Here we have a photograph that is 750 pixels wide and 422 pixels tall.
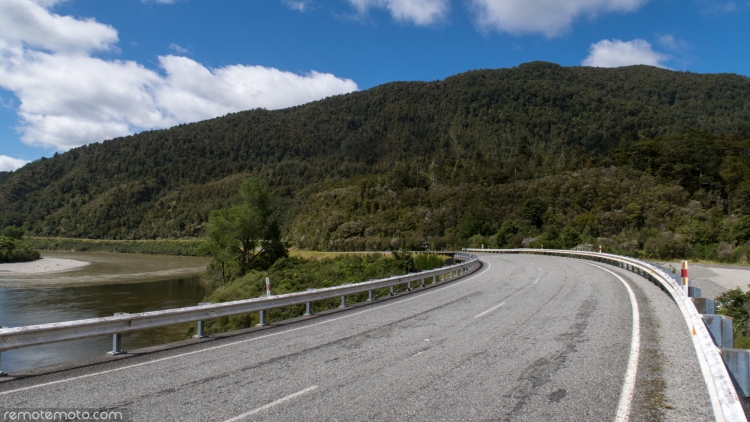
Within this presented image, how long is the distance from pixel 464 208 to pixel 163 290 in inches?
2660

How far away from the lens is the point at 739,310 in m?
11.6

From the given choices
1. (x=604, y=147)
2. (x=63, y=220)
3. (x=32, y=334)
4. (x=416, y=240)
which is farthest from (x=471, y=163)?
(x=63, y=220)

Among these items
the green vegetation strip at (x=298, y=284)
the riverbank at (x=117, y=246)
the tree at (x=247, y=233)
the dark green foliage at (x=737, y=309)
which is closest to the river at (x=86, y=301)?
the green vegetation strip at (x=298, y=284)

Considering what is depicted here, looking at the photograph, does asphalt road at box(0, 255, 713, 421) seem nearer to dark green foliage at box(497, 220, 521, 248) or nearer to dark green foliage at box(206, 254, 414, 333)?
dark green foliage at box(206, 254, 414, 333)

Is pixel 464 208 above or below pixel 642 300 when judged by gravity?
above

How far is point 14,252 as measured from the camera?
76.5 m

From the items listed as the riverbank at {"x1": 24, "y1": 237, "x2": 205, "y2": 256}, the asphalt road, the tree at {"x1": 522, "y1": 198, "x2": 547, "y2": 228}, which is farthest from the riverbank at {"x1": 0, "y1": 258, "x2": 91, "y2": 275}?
the tree at {"x1": 522, "y1": 198, "x2": 547, "y2": 228}

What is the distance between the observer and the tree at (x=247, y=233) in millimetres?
52750

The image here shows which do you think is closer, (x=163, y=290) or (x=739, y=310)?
(x=739, y=310)

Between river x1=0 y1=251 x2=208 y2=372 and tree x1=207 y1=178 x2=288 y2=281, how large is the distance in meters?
5.46

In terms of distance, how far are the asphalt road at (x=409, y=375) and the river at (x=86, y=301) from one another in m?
9.85

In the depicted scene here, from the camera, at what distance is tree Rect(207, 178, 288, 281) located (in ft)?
173

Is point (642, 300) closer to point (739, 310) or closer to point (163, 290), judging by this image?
point (739, 310)

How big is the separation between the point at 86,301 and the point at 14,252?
53029 mm
